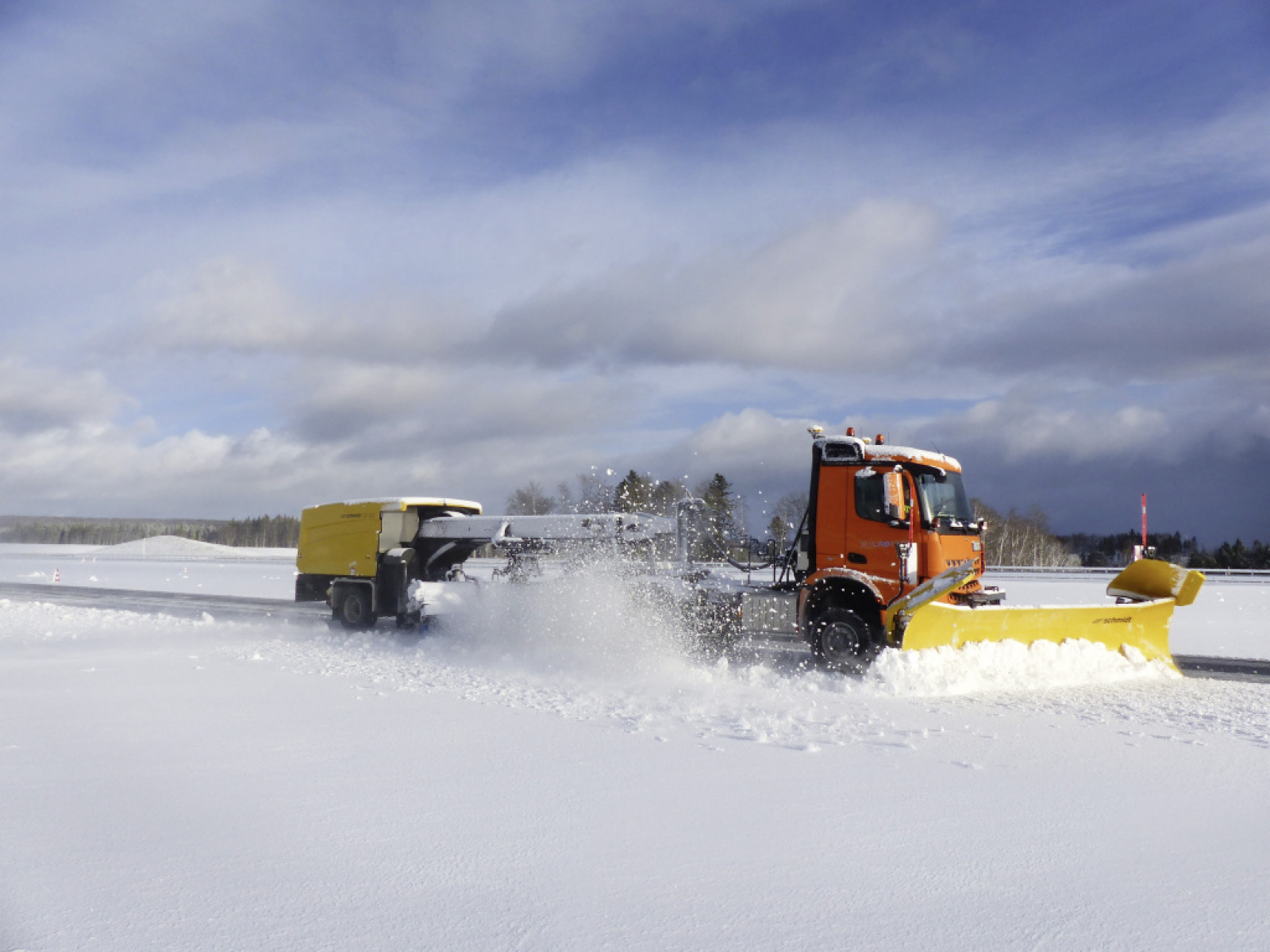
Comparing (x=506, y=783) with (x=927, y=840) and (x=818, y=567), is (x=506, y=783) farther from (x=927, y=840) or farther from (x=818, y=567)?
(x=818, y=567)

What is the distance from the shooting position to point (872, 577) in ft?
32.4

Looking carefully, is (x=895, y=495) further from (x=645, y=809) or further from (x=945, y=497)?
(x=645, y=809)

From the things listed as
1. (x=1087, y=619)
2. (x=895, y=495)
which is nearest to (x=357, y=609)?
(x=895, y=495)

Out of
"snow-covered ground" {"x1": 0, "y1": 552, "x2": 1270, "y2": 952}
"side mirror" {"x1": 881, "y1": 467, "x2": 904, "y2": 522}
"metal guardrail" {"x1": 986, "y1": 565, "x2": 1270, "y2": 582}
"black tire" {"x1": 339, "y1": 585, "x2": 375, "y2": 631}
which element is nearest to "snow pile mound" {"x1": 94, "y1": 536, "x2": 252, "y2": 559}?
"metal guardrail" {"x1": 986, "y1": 565, "x2": 1270, "y2": 582}

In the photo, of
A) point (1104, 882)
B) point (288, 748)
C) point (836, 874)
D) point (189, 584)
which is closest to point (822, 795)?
point (836, 874)

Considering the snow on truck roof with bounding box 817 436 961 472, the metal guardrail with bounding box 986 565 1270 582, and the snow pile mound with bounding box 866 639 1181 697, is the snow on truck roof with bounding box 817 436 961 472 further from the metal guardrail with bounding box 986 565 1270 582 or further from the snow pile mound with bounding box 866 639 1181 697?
the metal guardrail with bounding box 986 565 1270 582

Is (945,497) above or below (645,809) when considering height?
above

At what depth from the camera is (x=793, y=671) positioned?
10.6 metres

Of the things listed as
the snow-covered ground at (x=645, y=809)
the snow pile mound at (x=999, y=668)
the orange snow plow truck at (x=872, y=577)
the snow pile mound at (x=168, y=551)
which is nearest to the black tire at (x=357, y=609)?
the orange snow plow truck at (x=872, y=577)

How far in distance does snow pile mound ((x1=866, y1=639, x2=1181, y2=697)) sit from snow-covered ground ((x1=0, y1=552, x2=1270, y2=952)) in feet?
0.10

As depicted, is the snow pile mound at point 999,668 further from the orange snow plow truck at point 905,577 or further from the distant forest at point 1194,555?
the distant forest at point 1194,555

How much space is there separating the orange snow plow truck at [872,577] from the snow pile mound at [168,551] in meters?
67.5

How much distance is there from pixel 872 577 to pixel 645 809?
5.42 meters

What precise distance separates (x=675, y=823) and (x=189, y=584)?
3469cm
